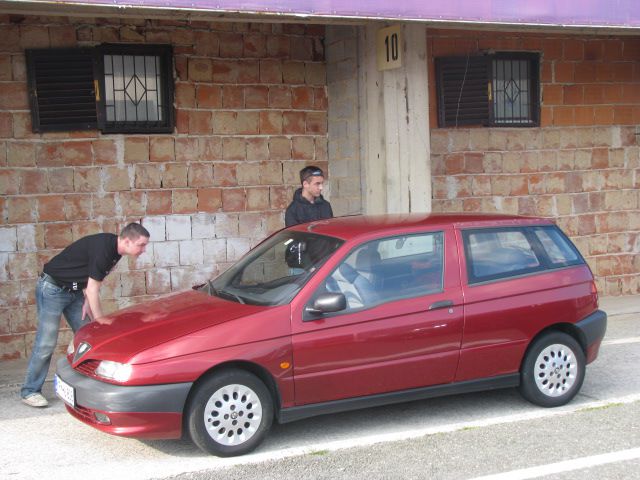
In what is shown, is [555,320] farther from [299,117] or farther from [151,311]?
[299,117]

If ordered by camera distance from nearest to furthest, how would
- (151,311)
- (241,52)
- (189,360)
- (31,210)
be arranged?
(189,360)
(151,311)
(31,210)
(241,52)

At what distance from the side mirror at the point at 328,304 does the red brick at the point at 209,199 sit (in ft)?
14.5

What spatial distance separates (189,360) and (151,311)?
3.22 feet

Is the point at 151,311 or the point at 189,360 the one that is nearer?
the point at 189,360

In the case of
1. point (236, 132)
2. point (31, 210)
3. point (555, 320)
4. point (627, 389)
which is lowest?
point (627, 389)

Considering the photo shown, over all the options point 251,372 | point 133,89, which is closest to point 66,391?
point 251,372

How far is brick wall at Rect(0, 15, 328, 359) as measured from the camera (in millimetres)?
9281

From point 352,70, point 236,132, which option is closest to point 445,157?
point 352,70

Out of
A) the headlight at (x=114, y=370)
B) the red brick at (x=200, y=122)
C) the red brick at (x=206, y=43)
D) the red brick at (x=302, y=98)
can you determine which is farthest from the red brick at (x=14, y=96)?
the headlight at (x=114, y=370)

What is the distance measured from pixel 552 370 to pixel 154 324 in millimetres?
3074

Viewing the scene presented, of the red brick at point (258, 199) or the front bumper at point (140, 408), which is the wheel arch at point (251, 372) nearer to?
the front bumper at point (140, 408)

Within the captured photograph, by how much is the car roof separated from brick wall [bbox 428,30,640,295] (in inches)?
167

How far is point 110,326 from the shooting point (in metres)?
6.25

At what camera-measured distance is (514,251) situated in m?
6.85
